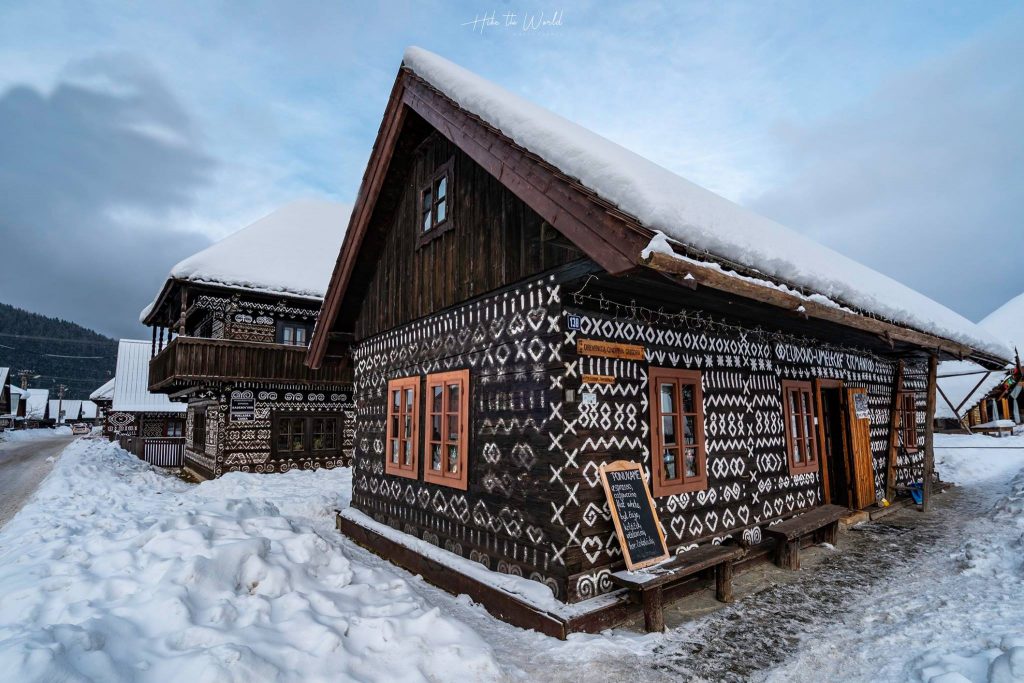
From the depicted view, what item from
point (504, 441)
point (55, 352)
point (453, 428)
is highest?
point (55, 352)

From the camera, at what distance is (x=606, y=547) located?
5.61 meters

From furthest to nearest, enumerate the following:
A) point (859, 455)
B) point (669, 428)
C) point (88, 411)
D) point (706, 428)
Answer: point (88, 411) → point (859, 455) → point (706, 428) → point (669, 428)

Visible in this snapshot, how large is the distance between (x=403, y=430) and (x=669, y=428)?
418cm

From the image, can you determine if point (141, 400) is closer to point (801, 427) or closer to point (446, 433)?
point (446, 433)

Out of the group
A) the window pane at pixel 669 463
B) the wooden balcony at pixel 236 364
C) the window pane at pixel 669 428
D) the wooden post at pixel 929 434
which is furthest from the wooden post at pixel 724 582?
the wooden balcony at pixel 236 364

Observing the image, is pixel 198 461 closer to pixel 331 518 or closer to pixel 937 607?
pixel 331 518

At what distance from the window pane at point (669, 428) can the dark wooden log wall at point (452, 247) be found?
2.51 m

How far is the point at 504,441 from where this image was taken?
625cm

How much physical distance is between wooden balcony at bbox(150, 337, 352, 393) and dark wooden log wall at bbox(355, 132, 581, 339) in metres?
7.31

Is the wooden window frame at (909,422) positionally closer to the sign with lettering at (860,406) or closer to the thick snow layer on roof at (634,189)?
the sign with lettering at (860,406)

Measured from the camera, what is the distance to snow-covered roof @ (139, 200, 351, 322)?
17453mm

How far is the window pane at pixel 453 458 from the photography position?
709 centimetres

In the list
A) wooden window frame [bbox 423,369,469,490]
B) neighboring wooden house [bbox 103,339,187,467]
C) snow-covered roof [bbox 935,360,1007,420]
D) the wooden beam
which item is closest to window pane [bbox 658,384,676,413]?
the wooden beam

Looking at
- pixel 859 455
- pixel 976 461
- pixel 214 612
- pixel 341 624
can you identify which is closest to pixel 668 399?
pixel 341 624
